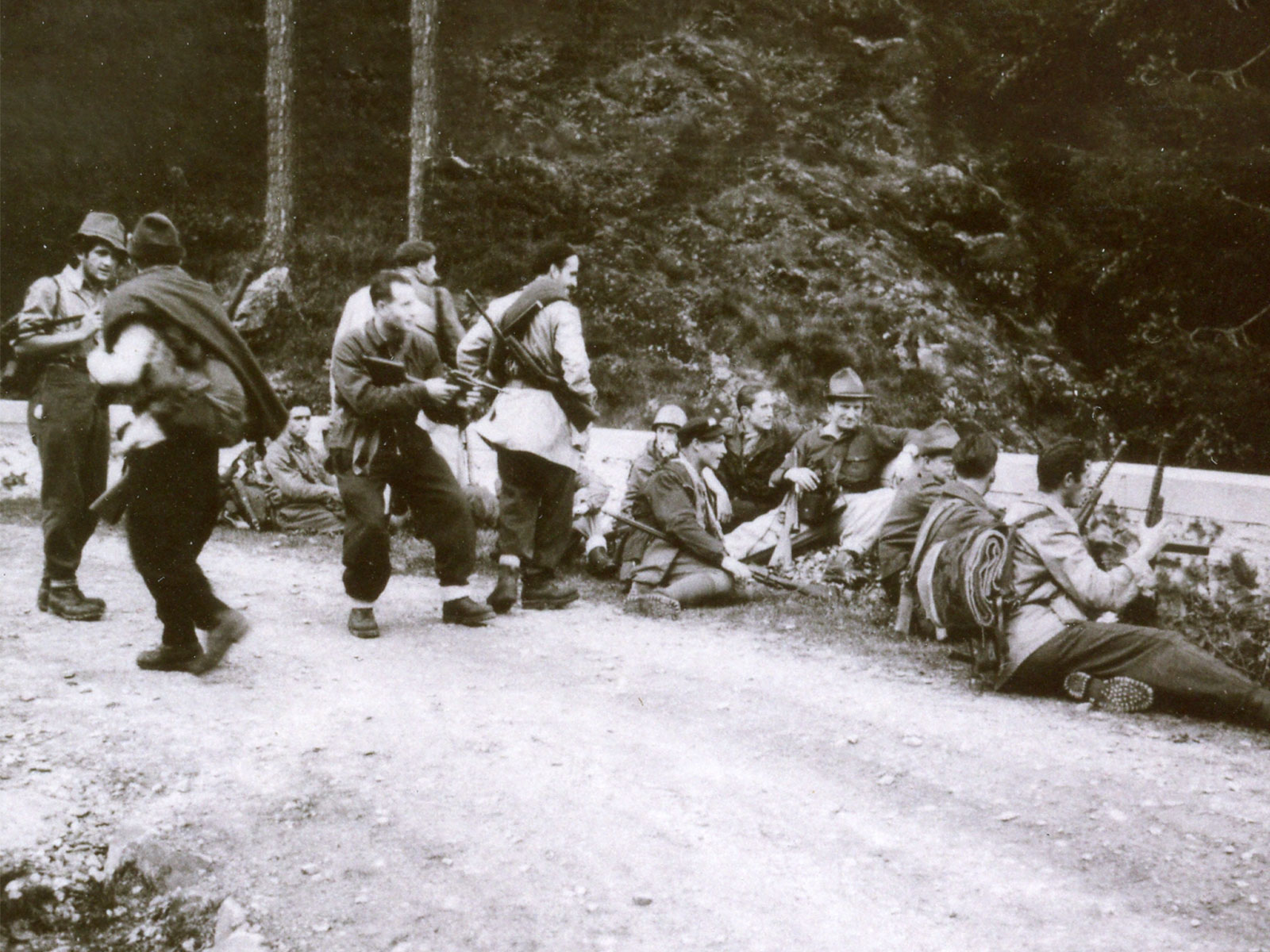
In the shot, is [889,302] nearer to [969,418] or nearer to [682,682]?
[969,418]

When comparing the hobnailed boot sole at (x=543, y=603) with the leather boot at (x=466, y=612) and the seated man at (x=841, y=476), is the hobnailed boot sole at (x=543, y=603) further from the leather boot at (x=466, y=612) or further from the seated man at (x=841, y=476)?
the seated man at (x=841, y=476)

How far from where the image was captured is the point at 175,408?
4.53 meters

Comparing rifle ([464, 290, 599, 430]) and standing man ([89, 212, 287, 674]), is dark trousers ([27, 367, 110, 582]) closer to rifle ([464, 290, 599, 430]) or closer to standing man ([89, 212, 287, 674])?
standing man ([89, 212, 287, 674])

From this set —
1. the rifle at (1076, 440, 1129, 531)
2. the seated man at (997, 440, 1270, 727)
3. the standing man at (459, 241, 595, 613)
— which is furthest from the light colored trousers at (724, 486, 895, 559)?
the seated man at (997, 440, 1270, 727)

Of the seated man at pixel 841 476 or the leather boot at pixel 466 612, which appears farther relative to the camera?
the seated man at pixel 841 476

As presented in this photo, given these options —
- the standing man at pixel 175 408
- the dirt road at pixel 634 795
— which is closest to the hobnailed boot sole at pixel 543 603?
the dirt road at pixel 634 795

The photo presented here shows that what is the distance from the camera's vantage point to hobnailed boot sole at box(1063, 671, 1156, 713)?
489 cm

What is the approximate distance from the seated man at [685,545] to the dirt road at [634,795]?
95 cm

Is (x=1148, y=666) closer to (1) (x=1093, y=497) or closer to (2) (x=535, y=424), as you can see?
(1) (x=1093, y=497)

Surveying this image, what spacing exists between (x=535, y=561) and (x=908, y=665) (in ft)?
6.76

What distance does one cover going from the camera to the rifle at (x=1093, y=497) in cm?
612

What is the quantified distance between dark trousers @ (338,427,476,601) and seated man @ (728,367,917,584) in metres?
2.34

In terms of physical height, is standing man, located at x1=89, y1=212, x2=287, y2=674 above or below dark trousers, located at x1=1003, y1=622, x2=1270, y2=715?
above

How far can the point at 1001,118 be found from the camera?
37.4ft
